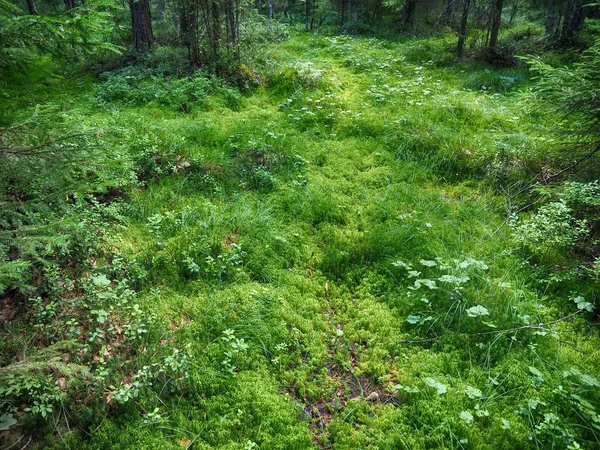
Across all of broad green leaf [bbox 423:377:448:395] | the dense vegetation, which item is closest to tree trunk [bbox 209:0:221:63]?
the dense vegetation

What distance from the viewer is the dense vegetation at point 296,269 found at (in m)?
2.82

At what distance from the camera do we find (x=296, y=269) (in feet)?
14.9

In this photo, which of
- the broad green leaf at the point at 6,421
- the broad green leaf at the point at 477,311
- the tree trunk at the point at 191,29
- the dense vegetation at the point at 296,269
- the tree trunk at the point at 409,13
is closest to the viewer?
the broad green leaf at the point at 6,421

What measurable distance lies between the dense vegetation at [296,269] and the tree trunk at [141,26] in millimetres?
3922

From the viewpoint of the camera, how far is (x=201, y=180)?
5871 mm

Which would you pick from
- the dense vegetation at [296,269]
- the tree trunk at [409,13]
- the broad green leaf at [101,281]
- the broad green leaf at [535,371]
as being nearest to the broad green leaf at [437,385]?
the dense vegetation at [296,269]

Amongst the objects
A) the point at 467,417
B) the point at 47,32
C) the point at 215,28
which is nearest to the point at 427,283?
the point at 467,417

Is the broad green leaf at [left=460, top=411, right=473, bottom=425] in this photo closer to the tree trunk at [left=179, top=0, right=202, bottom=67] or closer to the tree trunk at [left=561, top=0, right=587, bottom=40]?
the tree trunk at [left=179, top=0, right=202, bottom=67]

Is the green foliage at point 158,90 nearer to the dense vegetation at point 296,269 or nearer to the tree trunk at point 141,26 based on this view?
the dense vegetation at point 296,269

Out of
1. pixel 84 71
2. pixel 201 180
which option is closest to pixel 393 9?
pixel 84 71

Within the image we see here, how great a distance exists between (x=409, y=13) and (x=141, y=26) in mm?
12344

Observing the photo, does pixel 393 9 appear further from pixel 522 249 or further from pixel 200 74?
pixel 522 249

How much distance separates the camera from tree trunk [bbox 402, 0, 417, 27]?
16.3m

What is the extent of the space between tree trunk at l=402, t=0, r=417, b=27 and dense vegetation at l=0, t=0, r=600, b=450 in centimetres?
1077
